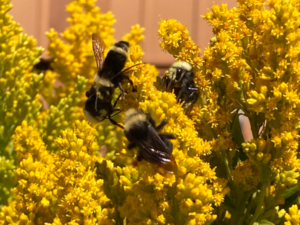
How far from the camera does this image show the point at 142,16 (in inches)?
69.2

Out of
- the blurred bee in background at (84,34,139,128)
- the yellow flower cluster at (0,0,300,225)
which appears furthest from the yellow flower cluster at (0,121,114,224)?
the blurred bee in background at (84,34,139,128)

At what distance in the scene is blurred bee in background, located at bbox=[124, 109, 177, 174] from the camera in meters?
0.42

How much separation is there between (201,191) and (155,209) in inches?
2.1

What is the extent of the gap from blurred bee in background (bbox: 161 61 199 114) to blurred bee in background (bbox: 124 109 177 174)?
0.08 m

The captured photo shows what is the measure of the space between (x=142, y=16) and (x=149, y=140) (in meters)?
1.36

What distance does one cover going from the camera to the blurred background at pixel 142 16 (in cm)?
171

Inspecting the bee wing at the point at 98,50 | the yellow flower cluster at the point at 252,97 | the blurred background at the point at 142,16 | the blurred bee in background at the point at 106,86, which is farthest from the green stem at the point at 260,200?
the blurred background at the point at 142,16

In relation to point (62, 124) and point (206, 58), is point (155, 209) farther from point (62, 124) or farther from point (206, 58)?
point (62, 124)

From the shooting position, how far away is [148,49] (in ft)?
5.73

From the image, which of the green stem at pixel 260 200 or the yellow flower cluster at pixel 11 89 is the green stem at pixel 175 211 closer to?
the green stem at pixel 260 200

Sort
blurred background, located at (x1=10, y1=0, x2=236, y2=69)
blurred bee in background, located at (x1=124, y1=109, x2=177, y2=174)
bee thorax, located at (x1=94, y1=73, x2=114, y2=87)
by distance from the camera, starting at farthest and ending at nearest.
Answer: blurred background, located at (x1=10, y1=0, x2=236, y2=69) < bee thorax, located at (x1=94, y1=73, x2=114, y2=87) < blurred bee in background, located at (x1=124, y1=109, x2=177, y2=174)

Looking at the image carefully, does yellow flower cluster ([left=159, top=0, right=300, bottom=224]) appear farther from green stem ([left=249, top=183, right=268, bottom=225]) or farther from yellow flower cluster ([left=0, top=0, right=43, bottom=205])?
yellow flower cluster ([left=0, top=0, right=43, bottom=205])

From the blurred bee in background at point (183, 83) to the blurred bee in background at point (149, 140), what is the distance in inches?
3.0

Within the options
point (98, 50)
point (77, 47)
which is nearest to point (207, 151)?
point (98, 50)
